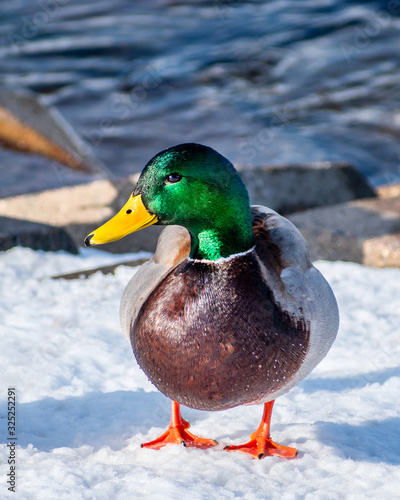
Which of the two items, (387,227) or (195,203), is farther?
(387,227)

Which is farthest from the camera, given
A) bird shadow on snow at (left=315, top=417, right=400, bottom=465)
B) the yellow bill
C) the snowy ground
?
bird shadow on snow at (left=315, top=417, right=400, bottom=465)

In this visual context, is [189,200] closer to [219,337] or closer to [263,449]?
[219,337]

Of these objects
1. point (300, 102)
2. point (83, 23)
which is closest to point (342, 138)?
point (300, 102)

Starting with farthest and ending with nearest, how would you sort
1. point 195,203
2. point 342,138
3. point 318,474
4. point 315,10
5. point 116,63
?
1. point 315,10
2. point 116,63
3. point 342,138
4. point 318,474
5. point 195,203

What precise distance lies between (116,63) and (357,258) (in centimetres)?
812

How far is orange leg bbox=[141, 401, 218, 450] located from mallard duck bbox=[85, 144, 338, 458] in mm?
405

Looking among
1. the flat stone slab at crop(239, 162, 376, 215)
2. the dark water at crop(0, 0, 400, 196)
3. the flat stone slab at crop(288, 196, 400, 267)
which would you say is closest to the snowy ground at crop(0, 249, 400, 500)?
the flat stone slab at crop(288, 196, 400, 267)

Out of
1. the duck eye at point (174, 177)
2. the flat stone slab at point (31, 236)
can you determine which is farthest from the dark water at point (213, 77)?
the duck eye at point (174, 177)

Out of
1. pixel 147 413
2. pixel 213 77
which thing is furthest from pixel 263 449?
pixel 213 77

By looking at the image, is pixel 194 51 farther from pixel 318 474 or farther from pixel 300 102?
pixel 318 474

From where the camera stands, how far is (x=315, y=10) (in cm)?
1312

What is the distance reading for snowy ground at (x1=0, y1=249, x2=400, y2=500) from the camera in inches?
90.5

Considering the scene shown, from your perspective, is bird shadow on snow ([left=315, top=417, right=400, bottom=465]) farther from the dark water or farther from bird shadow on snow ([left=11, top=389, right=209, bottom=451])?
the dark water

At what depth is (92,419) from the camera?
2846mm
